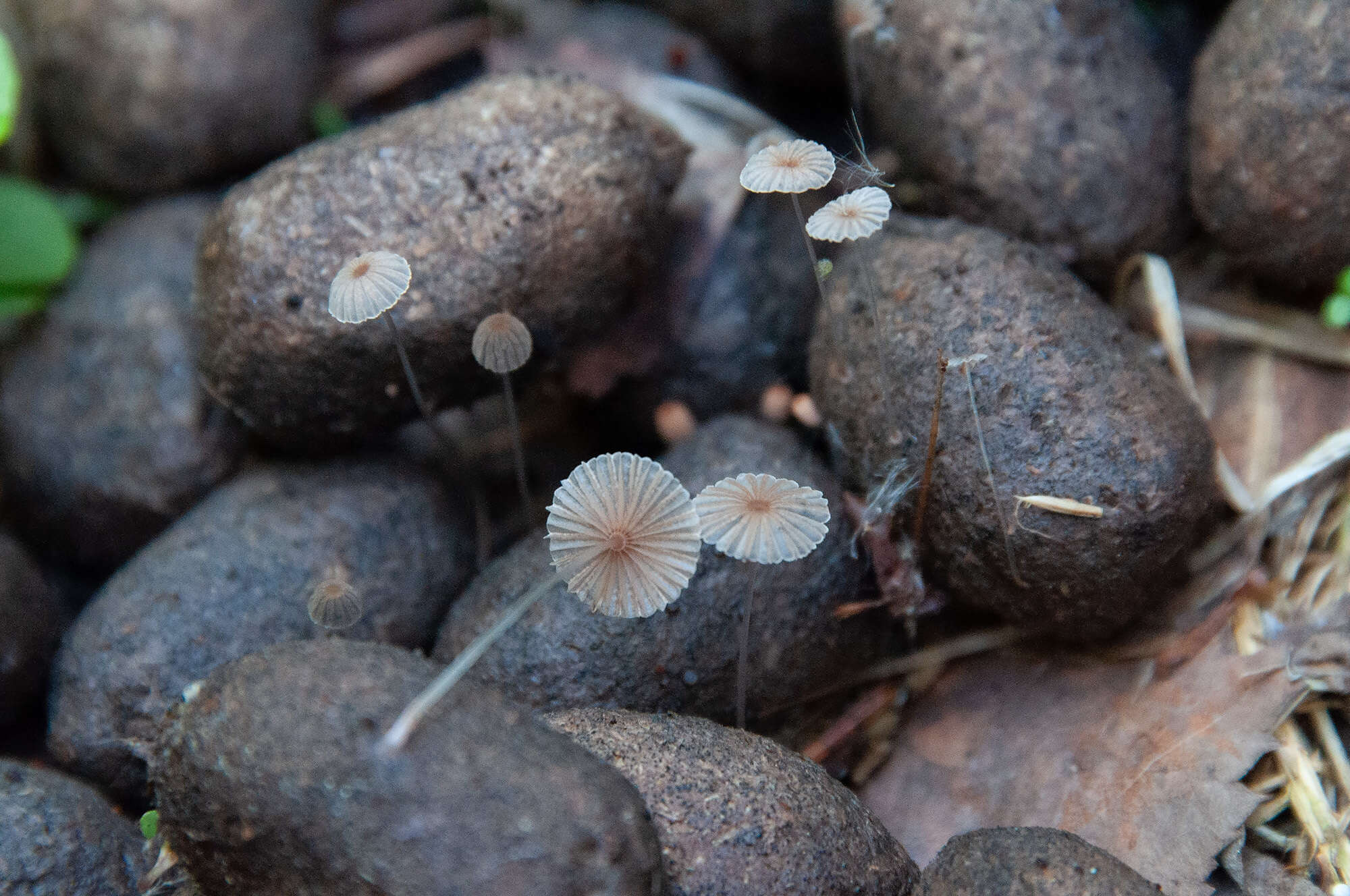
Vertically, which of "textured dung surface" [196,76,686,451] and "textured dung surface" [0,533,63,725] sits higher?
"textured dung surface" [196,76,686,451]

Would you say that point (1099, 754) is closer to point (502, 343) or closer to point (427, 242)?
point (502, 343)

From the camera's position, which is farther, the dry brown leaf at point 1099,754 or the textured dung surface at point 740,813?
the dry brown leaf at point 1099,754

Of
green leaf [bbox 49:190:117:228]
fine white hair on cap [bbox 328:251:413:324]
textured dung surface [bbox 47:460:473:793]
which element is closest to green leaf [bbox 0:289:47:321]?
green leaf [bbox 49:190:117:228]

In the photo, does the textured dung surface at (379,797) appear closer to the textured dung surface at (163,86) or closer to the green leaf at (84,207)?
the textured dung surface at (163,86)

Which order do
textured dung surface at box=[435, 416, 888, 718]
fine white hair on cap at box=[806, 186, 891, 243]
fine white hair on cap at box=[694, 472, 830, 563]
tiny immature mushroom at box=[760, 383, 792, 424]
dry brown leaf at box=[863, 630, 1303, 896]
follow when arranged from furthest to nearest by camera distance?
tiny immature mushroom at box=[760, 383, 792, 424] < textured dung surface at box=[435, 416, 888, 718] < dry brown leaf at box=[863, 630, 1303, 896] < fine white hair on cap at box=[806, 186, 891, 243] < fine white hair on cap at box=[694, 472, 830, 563]

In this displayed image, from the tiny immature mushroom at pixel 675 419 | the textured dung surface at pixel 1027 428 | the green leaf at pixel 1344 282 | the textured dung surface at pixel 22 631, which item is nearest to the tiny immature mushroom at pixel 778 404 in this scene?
the tiny immature mushroom at pixel 675 419

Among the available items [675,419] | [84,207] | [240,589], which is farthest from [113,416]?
[675,419]

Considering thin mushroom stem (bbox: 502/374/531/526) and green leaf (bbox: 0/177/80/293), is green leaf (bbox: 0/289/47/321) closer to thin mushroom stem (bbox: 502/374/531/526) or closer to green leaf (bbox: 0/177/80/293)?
green leaf (bbox: 0/177/80/293)
